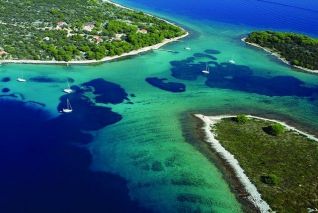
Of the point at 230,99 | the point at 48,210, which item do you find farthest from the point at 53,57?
the point at 48,210

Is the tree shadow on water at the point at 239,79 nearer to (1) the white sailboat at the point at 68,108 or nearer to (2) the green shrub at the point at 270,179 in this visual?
(1) the white sailboat at the point at 68,108

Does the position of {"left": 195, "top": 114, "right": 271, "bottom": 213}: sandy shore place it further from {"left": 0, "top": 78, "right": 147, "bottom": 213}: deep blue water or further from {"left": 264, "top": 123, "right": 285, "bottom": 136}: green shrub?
{"left": 0, "top": 78, "right": 147, "bottom": 213}: deep blue water

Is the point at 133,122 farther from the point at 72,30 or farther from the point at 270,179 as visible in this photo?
the point at 72,30

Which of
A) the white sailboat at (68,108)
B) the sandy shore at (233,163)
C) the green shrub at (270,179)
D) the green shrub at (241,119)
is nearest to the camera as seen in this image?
the sandy shore at (233,163)

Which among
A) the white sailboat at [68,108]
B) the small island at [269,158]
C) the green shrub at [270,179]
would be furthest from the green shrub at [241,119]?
the white sailboat at [68,108]

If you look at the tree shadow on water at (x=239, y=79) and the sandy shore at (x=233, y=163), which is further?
the tree shadow on water at (x=239, y=79)

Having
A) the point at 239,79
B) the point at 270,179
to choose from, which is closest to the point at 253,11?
the point at 239,79
